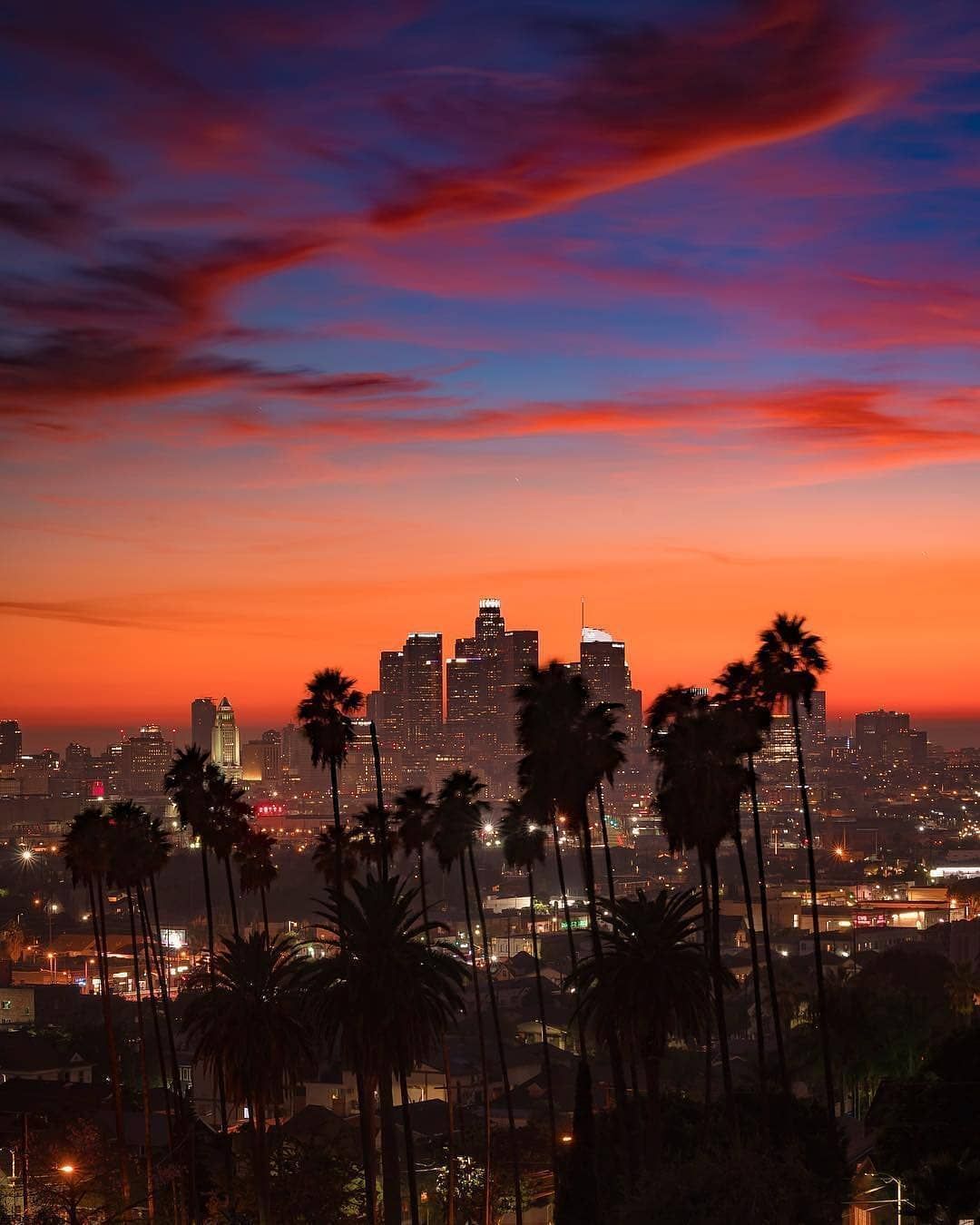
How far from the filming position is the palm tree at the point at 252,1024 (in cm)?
4416

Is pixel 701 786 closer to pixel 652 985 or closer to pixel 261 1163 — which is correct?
pixel 652 985

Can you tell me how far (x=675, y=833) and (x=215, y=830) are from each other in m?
19.9

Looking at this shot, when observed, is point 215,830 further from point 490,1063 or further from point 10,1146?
point 490,1063

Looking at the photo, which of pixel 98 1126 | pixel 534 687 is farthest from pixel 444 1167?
pixel 534 687

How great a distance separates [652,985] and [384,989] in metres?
6.73

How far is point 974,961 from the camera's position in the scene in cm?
11444

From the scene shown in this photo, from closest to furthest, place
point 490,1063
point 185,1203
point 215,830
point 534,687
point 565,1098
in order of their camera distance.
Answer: point 534,687
point 185,1203
point 215,830
point 565,1098
point 490,1063

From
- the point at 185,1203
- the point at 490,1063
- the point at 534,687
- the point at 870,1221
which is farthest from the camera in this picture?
the point at 490,1063

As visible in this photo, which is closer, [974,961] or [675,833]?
[675,833]

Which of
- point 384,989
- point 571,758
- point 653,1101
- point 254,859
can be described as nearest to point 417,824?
point 254,859

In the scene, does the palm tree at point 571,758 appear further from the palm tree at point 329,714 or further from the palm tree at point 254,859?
the palm tree at point 254,859

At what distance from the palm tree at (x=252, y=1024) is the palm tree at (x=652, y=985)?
8.20 meters

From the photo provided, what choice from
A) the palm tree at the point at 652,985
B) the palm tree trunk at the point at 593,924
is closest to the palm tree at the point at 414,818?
the palm tree trunk at the point at 593,924

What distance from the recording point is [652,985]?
41375mm
